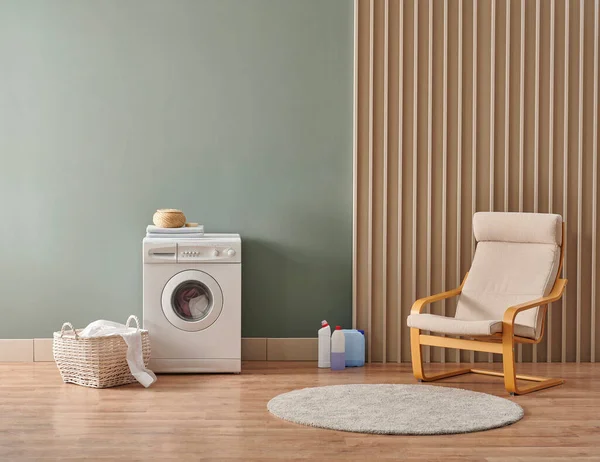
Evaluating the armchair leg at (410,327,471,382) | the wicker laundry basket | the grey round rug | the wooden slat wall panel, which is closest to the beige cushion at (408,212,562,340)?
the armchair leg at (410,327,471,382)

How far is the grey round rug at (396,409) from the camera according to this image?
12.1 ft

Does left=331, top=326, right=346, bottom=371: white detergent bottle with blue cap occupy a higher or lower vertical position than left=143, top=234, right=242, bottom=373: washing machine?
lower

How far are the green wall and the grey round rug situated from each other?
3.97ft

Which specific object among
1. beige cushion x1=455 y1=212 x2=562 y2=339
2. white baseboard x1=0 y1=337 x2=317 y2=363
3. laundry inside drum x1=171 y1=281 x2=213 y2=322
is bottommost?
white baseboard x1=0 y1=337 x2=317 y2=363

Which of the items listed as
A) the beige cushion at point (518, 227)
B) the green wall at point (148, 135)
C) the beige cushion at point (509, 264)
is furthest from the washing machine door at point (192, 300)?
the beige cushion at point (518, 227)

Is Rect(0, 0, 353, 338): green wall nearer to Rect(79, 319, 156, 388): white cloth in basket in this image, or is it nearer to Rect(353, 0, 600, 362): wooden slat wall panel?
Rect(353, 0, 600, 362): wooden slat wall panel

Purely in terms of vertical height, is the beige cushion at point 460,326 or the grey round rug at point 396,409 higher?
the beige cushion at point 460,326

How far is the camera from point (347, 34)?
534cm

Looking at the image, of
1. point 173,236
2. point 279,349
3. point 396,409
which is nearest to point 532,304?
point 396,409

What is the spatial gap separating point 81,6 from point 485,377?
322cm

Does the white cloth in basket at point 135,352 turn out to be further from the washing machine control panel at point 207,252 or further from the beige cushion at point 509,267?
the beige cushion at point 509,267

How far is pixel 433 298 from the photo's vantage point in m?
4.86

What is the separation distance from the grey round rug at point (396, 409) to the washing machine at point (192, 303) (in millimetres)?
686

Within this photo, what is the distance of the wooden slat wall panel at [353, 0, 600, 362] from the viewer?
5.32 meters
